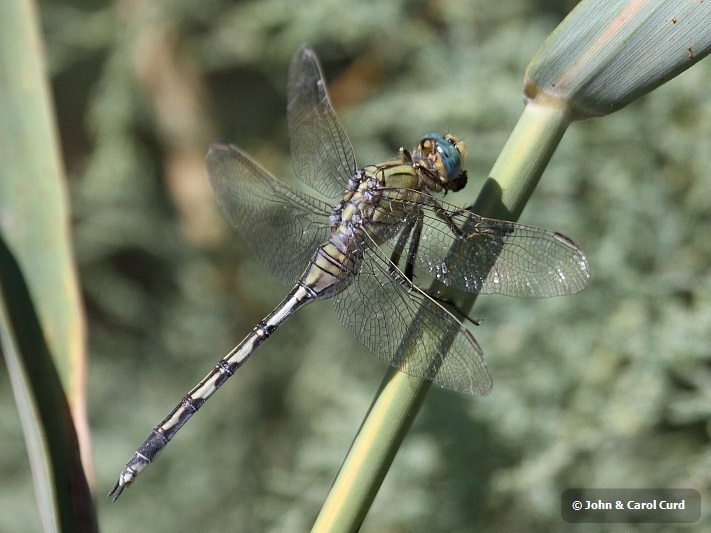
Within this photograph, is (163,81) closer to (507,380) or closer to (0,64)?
(0,64)

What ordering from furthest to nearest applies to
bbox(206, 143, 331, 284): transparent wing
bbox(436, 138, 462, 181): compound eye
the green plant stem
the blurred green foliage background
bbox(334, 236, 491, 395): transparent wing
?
the blurred green foliage background < bbox(206, 143, 331, 284): transparent wing < bbox(436, 138, 462, 181): compound eye < bbox(334, 236, 491, 395): transparent wing < the green plant stem

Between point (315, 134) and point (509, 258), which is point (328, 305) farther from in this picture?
point (509, 258)

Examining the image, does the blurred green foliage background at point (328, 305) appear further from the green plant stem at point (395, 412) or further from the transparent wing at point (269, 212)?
the green plant stem at point (395, 412)

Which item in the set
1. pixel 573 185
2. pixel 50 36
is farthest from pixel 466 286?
pixel 50 36

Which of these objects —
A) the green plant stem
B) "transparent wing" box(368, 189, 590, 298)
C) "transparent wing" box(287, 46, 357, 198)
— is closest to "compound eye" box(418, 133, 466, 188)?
"transparent wing" box(368, 189, 590, 298)

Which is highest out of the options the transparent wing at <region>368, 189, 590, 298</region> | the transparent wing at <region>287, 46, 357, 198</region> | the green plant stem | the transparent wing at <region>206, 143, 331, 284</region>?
the transparent wing at <region>287, 46, 357, 198</region>

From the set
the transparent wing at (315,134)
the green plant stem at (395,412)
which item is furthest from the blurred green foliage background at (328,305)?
the green plant stem at (395,412)

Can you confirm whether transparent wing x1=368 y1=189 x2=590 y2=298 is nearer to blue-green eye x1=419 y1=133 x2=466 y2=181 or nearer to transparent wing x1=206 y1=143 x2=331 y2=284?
blue-green eye x1=419 y1=133 x2=466 y2=181
